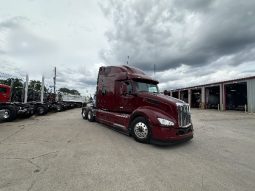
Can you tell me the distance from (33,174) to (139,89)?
4535 millimetres

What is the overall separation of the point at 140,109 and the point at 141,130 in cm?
74

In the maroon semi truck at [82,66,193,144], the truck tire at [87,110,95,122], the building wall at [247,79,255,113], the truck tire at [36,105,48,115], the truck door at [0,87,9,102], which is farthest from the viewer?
the building wall at [247,79,255,113]

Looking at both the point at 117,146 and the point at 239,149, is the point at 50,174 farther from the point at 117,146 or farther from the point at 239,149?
the point at 239,149

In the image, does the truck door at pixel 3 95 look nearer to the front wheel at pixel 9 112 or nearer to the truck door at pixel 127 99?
the front wheel at pixel 9 112

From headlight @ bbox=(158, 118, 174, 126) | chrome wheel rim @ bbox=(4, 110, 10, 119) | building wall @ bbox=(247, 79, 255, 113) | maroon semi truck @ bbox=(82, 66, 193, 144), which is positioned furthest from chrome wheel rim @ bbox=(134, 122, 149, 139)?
building wall @ bbox=(247, 79, 255, 113)

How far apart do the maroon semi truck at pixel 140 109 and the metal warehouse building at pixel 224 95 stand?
55.1 ft

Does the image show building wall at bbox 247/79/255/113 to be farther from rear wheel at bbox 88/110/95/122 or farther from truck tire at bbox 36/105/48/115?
truck tire at bbox 36/105/48/115

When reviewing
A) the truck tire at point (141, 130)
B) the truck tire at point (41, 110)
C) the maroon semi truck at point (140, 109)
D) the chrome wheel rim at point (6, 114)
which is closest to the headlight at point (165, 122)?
the maroon semi truck at point (140, 109)

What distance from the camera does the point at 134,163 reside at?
392 centimetres

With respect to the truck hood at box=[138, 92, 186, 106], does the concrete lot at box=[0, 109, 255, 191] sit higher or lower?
lower

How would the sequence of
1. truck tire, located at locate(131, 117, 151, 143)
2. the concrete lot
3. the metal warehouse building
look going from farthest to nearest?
the metal warehouse building, truck tire, located at locate(131, 117, 151, 143), the concrete lot

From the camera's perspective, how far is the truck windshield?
675cm

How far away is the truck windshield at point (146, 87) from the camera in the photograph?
6.75 m

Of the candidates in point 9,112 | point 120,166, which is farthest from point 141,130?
point 9,112
